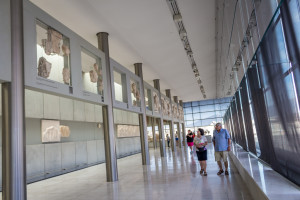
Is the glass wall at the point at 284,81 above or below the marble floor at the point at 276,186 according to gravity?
above

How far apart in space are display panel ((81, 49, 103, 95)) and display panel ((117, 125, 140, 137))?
12.5 metres

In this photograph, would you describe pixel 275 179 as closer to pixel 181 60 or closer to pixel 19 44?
pixel 19 44

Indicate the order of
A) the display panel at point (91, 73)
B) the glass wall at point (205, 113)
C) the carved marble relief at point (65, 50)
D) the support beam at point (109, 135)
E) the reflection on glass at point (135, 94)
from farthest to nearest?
1. the glass wall at point (205, 113)
2. the reflection on glass at point (135, 94)
3. the support beam at point (109, 135)
4. the display panel at point (91, 73)
5. the carved marble relief at point (65, 50)

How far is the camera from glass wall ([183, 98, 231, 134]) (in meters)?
45.2

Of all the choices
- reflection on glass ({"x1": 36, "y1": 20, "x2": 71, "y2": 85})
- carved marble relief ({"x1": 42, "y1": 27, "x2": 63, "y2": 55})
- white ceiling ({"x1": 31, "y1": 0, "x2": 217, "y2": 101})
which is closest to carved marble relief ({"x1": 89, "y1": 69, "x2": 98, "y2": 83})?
reflection on glass ({"x1": 36, "y1": 20, "x2": 71, "y2": 85})

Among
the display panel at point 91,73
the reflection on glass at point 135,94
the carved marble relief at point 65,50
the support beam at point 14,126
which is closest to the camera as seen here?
the support beam at point 14,126

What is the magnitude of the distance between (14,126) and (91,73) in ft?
15.8

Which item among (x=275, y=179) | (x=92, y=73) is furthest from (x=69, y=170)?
(x=275, y=179)

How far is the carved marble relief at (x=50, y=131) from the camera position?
12612 mm

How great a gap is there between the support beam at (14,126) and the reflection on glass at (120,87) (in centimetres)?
638

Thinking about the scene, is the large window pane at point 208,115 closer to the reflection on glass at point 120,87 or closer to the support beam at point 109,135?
the reflection on glass at point 120,87

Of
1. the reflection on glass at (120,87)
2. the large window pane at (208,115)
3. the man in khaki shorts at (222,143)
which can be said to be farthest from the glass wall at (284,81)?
the large window pane at (208,115)

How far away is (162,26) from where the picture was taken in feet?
37.1

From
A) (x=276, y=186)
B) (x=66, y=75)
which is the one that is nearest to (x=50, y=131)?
(x=66, y=75)
